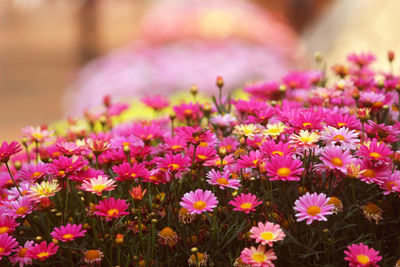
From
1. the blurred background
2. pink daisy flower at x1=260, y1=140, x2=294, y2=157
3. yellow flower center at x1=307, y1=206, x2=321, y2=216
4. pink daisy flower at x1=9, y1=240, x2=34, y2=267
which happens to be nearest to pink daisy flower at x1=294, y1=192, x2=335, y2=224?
yellow flower center at x1=307, y1=206, x2=321, y2=216

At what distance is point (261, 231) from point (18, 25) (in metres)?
14.0

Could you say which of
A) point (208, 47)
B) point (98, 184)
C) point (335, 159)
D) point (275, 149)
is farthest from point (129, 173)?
point (208, 47)

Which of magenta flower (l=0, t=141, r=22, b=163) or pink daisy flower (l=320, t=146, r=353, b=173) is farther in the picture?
magenta flower (l=0, t=141, r=22, b=163)

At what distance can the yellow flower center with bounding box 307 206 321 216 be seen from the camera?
0.96 m

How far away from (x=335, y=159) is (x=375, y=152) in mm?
88

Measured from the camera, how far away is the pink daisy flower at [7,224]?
3.47 feet

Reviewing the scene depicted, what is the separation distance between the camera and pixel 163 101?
1685 mm

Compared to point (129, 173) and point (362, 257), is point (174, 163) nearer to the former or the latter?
point (129, 173)

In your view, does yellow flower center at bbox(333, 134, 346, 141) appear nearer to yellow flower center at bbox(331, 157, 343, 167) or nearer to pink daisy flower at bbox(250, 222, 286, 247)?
yellow flower center at bbox(331, 157, 343, 167)

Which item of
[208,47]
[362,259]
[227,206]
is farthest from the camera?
[208,47]

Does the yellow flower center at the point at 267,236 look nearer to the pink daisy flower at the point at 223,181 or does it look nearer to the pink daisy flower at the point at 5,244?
the pink daisy flower at the point at 223,181

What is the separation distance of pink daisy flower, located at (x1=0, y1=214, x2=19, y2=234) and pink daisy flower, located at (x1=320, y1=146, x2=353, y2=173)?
62cm

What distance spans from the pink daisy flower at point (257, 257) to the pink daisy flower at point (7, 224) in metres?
0.46

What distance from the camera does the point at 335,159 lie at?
1.02 meters
